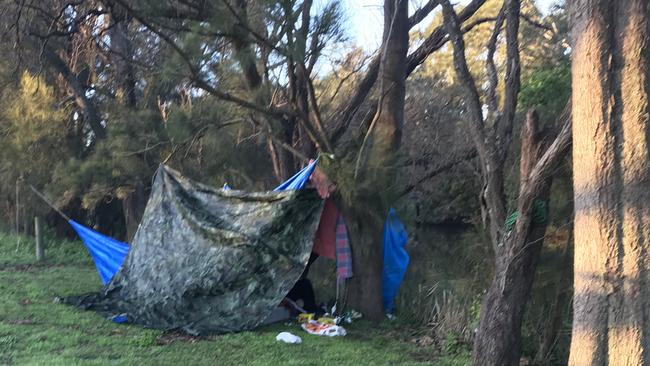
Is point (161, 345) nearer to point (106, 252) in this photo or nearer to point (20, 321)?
point (20, 321)

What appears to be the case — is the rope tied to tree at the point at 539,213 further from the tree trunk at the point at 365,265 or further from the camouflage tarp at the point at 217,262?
the camouflage tarp at the point at 217,262

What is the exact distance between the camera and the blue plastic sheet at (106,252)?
9.29 m

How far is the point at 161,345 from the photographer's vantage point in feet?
21.2

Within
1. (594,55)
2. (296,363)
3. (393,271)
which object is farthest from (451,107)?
(594,55)

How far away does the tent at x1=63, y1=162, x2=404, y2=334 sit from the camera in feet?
24.5

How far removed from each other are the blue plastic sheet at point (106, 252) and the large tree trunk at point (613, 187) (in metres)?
7.02

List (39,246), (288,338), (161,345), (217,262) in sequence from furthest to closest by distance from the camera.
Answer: (39,246)
(217,262)
(288,338)
(161,345)

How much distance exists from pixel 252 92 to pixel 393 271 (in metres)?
2.88

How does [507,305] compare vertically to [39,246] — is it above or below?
below

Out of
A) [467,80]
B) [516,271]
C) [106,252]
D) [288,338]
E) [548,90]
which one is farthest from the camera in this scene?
[106,252]

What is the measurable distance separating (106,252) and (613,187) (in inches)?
301

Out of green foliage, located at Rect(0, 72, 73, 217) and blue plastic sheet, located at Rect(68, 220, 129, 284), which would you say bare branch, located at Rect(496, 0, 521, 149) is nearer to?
blue plastic sheet, located at Rect(68, 220, 129, 284)

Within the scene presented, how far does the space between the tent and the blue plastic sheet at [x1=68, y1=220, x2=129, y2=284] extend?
84 cm

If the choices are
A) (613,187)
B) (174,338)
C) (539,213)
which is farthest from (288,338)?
(613,187)
